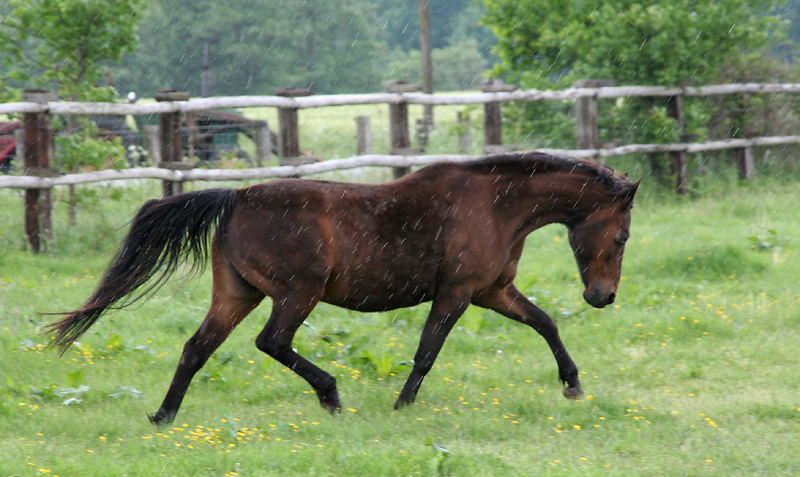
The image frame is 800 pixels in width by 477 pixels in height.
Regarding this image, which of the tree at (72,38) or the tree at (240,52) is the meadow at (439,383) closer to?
the tree at (72,38)

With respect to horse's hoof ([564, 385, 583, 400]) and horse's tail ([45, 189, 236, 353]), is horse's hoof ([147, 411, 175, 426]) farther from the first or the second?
horse's hoof ([564, 385, 583, 400])

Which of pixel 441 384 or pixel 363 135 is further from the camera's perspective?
pixel 363 135

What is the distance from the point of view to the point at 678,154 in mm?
13961

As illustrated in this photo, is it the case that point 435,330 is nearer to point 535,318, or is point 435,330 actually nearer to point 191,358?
point 535,318

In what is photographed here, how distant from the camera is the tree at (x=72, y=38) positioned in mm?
10602

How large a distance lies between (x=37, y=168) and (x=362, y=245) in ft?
17.4

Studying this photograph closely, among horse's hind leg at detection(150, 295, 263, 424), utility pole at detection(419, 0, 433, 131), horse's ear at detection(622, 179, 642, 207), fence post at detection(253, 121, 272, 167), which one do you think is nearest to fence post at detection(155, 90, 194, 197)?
horse's hind leg at detection(150, 295, 263, 424)

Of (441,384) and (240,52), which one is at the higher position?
(240,52)

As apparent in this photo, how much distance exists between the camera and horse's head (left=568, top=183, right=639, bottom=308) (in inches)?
223

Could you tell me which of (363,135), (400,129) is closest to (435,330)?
(400,129)

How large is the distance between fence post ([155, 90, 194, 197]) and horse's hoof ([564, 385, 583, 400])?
5.52 metres

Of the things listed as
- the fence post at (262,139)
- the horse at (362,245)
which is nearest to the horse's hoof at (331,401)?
the horse at (362,245)

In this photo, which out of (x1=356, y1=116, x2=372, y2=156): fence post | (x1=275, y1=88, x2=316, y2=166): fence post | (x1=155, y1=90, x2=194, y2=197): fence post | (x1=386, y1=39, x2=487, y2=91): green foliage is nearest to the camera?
(x1=155, y1=90, x2=194, y2=197): fence post

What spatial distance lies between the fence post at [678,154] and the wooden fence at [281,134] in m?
0.02
